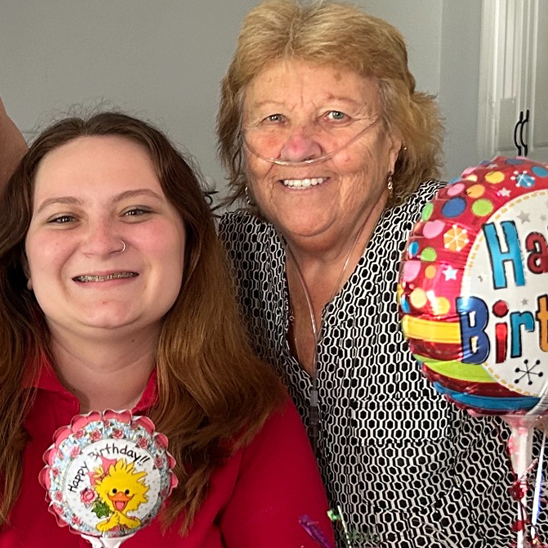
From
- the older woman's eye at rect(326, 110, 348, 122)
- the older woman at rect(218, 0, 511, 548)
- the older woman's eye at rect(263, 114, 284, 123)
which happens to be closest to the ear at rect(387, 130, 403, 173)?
the older woman at rect(218, 0, 511, 548)

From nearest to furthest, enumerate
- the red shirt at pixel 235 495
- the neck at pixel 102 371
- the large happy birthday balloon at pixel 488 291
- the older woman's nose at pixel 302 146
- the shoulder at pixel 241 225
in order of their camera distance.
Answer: the large happy birthday balloon at pixel 488 291 → the red shirt at pixel 235 495 → the neck at pixel 102 371 → the older woman's nose at pixel 302 146 → the shoulder at pixel 241 225

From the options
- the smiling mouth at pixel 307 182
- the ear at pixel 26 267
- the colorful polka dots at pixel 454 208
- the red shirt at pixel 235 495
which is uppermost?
the colorful polka dots at pixel 454 208

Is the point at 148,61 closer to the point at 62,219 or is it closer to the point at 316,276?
the point at 316,276

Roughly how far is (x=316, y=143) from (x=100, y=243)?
52 cm

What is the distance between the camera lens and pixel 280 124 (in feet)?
5.48

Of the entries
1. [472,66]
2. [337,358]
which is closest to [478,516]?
[337,358]

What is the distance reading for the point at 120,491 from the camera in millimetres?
1018

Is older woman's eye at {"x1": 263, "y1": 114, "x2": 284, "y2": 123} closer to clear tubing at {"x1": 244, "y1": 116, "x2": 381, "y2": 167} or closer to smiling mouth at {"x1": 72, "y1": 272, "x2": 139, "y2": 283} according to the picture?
clear tubing at {"x1": 244, "y1": 116, "x2": 381, "y2": 167}

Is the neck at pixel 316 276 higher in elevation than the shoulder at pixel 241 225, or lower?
lower

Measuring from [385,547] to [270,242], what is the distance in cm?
64

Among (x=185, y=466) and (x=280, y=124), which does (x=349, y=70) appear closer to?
(x=280, y=124)

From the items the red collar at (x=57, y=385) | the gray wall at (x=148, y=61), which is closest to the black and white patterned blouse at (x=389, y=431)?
the red collar at (x=57, y=385)

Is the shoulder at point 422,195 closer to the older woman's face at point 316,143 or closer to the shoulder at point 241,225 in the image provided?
the older woman's face at point 316,143

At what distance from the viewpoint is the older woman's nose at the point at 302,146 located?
1623 mm
